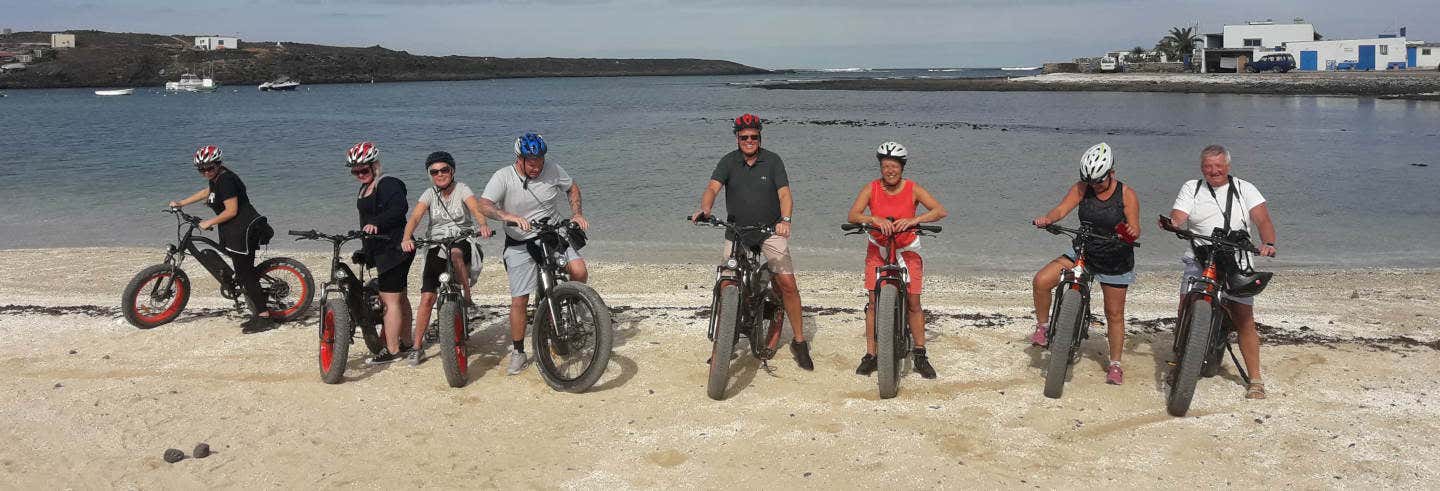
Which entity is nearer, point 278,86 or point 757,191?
point 757,191

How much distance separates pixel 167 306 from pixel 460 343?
3765mm

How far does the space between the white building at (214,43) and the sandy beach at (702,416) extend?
188 metres

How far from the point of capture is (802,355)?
23.2 feet

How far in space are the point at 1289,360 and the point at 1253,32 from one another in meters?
104

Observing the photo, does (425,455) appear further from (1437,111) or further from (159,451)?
(1437,111)

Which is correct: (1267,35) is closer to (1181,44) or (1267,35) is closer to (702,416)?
(1181,44)

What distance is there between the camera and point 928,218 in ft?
20.5

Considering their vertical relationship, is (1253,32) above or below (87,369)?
above

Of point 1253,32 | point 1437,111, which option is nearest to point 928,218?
point 1437,111

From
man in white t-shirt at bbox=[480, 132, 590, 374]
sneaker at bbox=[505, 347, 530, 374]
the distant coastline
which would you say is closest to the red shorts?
man in white t-shirt at bbox=[480, 132, 590, 374]

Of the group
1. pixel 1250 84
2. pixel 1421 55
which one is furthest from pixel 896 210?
pixel 1421 55

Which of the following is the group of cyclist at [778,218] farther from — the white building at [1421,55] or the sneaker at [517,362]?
the white building at [1421,55]

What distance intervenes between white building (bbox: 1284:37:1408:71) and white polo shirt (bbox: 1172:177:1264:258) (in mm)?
98196

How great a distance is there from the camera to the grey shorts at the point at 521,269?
670 cm
